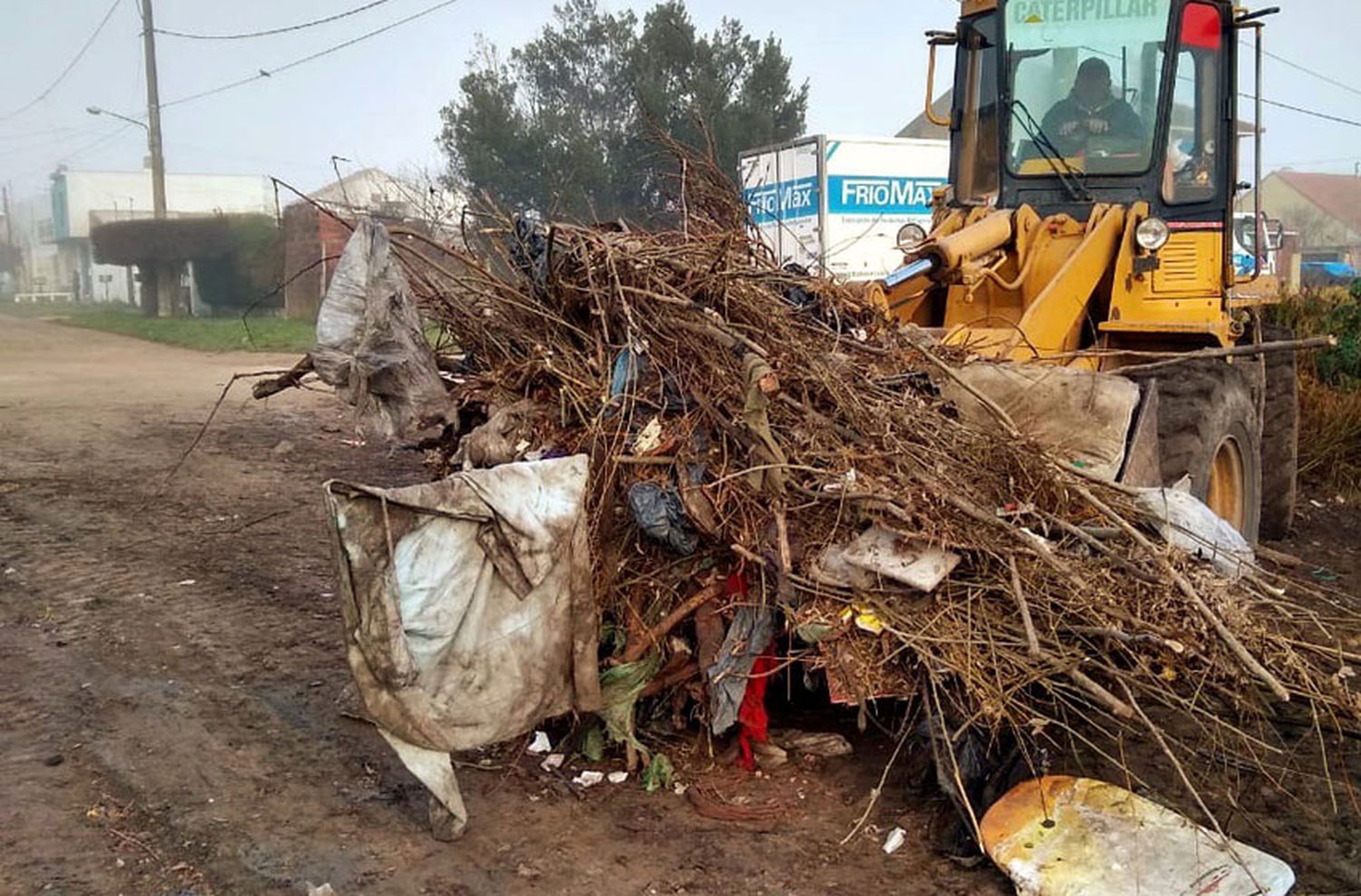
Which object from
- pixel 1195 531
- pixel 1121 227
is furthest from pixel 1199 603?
pixel 1121 227

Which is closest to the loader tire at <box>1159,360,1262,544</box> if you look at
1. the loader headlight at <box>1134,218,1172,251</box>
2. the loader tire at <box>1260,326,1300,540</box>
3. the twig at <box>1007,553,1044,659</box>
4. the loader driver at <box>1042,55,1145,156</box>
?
the loader headlight at <box>1134,218,1172,251</box>

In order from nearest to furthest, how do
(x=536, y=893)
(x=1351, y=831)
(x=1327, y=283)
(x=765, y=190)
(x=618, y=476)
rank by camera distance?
(x=536, y=893)
(x=1351, y=831)
(x=618, y=476)
(x=1327, y=283)
(x=765, y=190)

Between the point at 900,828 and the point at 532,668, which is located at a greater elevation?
the point at 532,668

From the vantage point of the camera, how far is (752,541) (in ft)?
12.2

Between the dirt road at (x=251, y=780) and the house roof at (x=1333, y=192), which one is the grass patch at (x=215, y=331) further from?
the house roof at (x=1333, y=192)

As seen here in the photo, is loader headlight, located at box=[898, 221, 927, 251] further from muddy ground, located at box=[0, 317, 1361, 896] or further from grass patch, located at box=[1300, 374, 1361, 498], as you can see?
grass patch, located at box=[1300, 374, 1361, 498]

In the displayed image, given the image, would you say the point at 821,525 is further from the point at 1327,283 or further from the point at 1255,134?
the point at 1327,283

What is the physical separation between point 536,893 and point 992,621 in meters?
1.56

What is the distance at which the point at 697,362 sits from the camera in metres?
4.12

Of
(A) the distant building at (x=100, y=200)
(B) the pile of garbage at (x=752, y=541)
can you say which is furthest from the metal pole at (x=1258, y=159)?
(A) the distant building at (x=100, y=200)

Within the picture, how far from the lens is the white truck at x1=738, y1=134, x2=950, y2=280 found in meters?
16.1

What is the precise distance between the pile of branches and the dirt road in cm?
49

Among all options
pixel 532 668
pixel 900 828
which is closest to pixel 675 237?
pixel 532 668

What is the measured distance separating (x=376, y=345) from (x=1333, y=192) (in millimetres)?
66170
